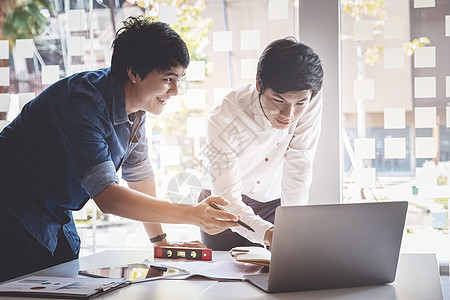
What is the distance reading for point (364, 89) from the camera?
8.17ft

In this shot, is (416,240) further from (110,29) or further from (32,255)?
(110,29)

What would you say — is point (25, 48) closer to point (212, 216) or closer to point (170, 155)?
point (170, 155)

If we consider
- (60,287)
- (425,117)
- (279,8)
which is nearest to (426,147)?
(425,117)

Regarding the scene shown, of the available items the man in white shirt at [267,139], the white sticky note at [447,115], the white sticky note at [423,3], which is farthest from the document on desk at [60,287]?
the white sticky note at [423,3]

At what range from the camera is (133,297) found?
123cm

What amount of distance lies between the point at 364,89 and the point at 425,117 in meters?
0.31

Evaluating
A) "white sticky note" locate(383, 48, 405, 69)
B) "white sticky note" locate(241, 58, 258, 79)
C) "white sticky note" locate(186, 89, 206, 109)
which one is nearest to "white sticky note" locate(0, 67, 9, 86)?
"white sticky note" locate(186, 89, 206, 109)

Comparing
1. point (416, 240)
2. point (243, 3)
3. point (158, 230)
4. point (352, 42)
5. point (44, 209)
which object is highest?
point (243, 3)

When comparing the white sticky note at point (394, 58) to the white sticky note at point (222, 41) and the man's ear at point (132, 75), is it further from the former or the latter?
the man's ear at point (132, 75)

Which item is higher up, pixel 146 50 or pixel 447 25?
pixel 447 25

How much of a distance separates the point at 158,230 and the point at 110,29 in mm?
1358

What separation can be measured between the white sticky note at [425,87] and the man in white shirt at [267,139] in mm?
609

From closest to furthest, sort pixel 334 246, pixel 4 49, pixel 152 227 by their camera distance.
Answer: pixel 334 246 < pixel 152 227 < pixel 4 49

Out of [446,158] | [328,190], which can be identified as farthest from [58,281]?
[446,158]
